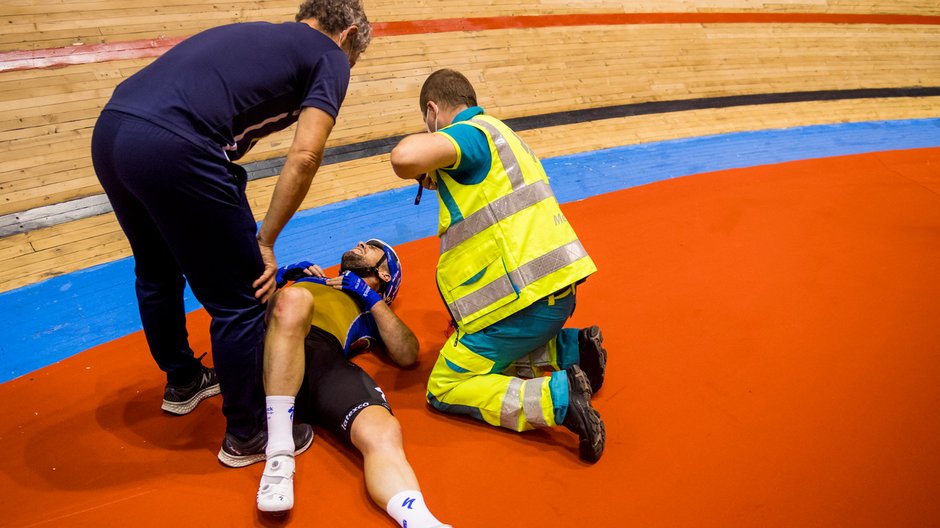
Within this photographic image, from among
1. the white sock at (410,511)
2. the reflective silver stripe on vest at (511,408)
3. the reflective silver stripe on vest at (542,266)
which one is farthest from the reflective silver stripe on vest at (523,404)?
the white sock at (410,511)

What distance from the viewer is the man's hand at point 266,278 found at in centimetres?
200

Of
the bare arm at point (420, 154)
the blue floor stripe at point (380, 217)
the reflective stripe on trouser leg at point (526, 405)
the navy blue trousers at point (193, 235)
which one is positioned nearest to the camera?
the navy blue trousers at point (193, 235)

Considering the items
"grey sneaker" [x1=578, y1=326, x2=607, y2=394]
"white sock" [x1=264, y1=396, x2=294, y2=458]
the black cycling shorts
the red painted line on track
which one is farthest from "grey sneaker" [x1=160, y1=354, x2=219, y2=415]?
the red painted line on track

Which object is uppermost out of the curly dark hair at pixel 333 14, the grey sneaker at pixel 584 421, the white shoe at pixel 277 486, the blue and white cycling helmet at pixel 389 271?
the curly dark hair at pixel 333 14

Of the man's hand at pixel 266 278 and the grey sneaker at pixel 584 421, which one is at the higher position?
the grey sneaker at pixel 584 421

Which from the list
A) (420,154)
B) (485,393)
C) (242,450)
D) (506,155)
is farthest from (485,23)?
(242,450)

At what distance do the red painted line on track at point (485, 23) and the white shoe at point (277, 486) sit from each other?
361cm

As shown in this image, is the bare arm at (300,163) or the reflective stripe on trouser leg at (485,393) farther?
the reflective stripe on trouser leg at (485,393)

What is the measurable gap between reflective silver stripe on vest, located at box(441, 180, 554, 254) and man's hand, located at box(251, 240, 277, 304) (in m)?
0.66

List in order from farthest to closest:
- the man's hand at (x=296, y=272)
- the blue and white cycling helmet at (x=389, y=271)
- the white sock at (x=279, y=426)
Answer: the blue and white cycling helmet at (x=389, y=271)
the man's hand at (x=296, y=272)
the white sock at (x=279, y=426)

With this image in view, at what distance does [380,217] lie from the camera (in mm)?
4188

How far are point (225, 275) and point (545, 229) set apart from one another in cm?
109

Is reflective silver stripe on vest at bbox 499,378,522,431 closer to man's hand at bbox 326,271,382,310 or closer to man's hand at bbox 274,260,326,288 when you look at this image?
man's hand at bbox 326,271,382,310

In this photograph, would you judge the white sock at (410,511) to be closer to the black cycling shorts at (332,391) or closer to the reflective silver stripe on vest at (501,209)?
the black cycling shorts at (332,391)
